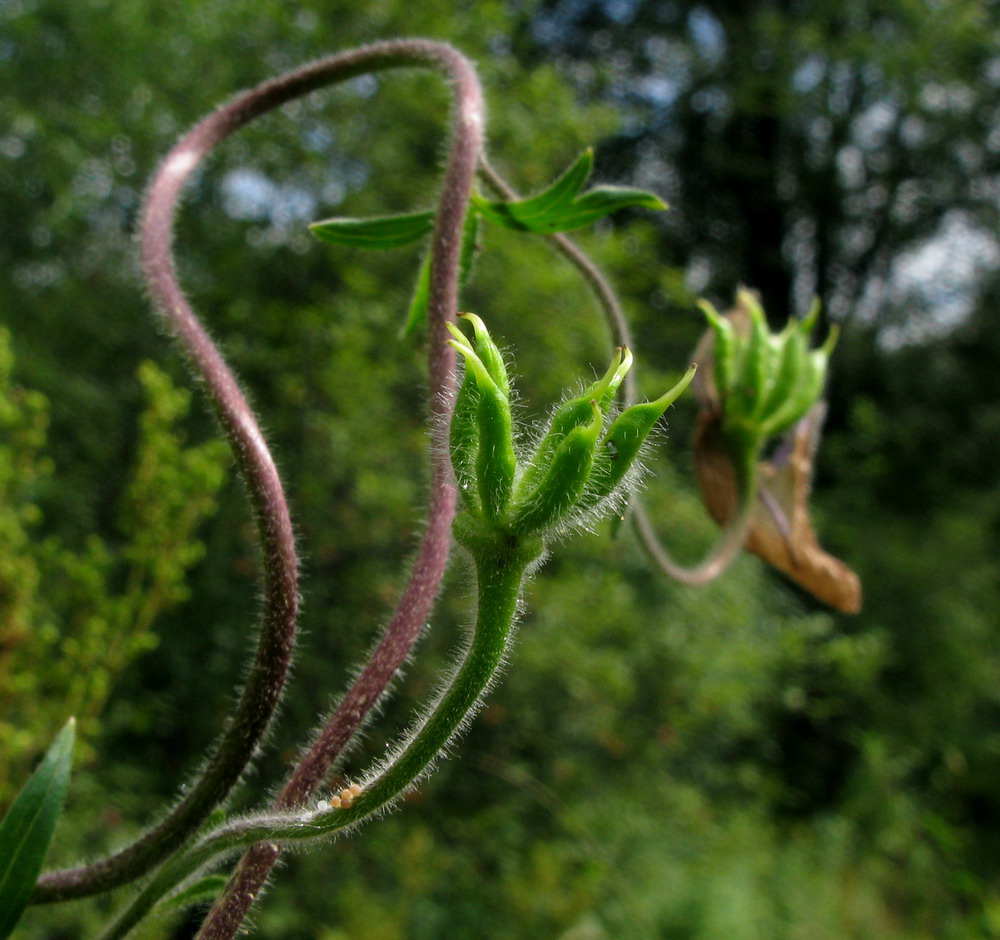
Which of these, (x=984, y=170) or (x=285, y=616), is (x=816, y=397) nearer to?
(x=285, y=616)

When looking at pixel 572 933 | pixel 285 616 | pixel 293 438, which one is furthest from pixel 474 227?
pixel 572 933

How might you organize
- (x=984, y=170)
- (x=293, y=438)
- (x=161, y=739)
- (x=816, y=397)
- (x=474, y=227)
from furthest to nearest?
(x=984, y=170) → (x=293, y=438) → (x=161, y=739) → (x=816, y=397) → (x=474, y=227)

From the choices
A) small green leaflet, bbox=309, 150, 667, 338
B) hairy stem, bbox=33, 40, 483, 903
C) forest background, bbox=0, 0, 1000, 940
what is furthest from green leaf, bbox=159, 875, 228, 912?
forest background, bbox=0, 0, 1000, 940

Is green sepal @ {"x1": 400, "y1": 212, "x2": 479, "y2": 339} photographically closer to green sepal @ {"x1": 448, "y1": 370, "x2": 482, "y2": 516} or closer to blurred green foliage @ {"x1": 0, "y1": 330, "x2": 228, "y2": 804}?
green sepal @ {"x1": 448, "y1": 370, "x2": 482, "y2": 516}

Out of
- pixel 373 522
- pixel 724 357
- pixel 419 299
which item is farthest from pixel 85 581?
pixel 373 522

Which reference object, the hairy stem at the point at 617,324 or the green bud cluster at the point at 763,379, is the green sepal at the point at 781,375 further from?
the hairy stem at the point at 617,324

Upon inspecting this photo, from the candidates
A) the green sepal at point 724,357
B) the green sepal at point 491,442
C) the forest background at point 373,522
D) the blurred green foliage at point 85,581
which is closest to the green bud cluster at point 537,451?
the green sepal at point 491,442

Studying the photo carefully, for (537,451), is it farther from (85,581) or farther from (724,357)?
(85,581)
